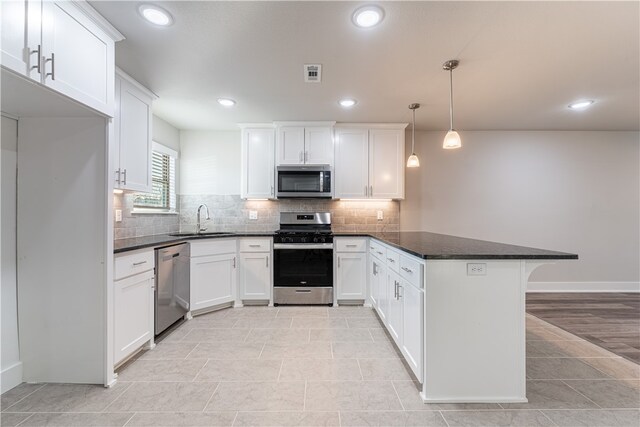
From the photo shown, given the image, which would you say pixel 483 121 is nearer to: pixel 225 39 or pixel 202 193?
pixel 225 39

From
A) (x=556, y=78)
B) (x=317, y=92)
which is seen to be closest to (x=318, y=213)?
(x=317, y=92)

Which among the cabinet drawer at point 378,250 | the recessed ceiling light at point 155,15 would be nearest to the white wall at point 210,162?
the cabinet drawer at point 378,250

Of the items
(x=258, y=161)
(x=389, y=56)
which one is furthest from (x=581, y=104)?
(x=258, y=161)

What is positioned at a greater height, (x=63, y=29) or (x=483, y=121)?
(x=483, y=121)

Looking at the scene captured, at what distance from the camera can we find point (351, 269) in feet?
11.3

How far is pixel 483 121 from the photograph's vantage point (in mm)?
3656

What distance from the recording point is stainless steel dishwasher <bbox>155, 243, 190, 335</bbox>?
8.03 feet

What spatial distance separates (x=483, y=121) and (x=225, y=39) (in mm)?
3351

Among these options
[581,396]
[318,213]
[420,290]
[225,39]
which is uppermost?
[225,39]

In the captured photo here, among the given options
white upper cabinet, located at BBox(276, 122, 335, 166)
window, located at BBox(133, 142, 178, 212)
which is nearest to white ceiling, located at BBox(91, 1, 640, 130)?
white upper cabinet, located at BBox(276, 122, 335, 166)

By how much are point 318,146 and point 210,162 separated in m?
1.65

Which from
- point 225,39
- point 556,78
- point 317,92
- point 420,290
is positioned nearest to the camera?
point 420,290

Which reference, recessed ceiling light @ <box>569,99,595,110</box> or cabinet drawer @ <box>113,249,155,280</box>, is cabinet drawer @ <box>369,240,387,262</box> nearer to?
cabinet drawer @ <box>113,249,155,280</box>

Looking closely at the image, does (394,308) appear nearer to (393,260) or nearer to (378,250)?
(393,260)
